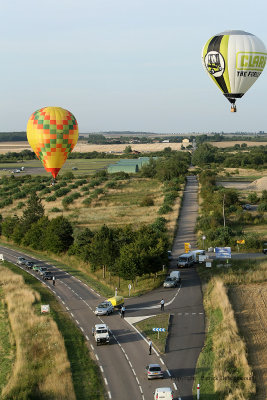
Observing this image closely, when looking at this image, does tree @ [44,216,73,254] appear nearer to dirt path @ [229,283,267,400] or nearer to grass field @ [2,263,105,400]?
grass field @ [2,263,105,400]

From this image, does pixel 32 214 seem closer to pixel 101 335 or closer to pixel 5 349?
pixel 5 349

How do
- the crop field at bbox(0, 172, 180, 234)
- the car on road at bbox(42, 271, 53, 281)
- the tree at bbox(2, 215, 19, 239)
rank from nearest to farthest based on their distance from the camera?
the car on road at bbox(42, 271, 53, 281), the tree at bbox(2, 215, 19, 239), the crop field at bbox(0, 172, 180, 234)

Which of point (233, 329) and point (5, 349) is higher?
point (233, 329)

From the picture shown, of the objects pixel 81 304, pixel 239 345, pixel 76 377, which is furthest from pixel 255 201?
pixel 76 377

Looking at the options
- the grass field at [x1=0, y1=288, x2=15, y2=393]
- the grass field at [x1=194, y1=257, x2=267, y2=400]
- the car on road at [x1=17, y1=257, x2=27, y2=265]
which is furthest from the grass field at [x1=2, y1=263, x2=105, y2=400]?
the car on road at [x1=17, y1=257, x2=27, y2=265]

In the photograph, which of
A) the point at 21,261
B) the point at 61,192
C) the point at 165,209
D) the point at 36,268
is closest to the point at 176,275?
the point at 36,268

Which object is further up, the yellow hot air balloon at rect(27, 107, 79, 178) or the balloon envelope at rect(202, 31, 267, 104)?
the balloon envelope at rect(202, 31, 267, 104)
